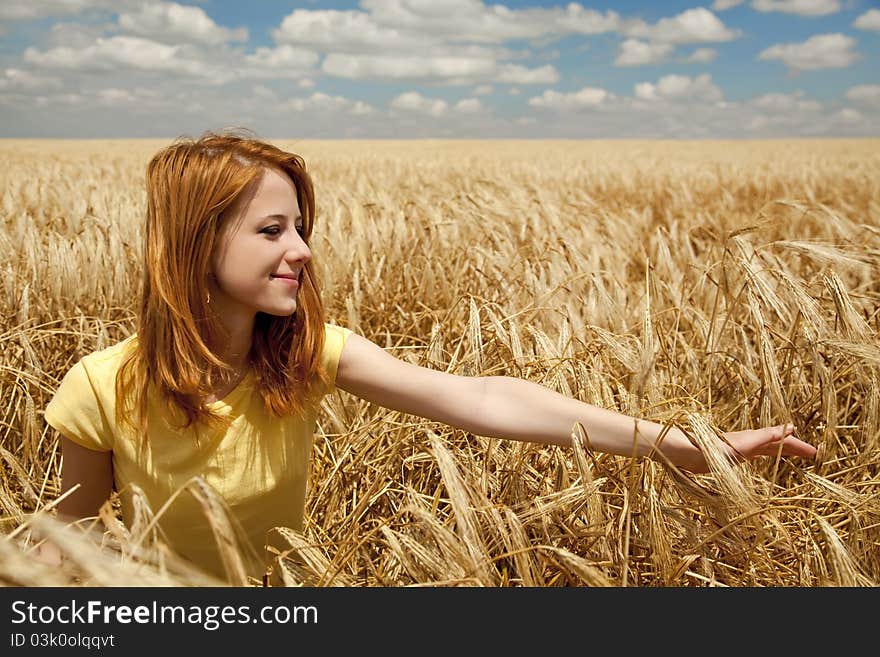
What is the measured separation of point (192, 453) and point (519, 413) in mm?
546

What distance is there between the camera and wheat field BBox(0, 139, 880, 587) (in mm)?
976

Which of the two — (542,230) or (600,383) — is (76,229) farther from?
(600,383)

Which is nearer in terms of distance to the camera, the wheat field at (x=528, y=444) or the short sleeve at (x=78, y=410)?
the wheat field at (x=528, y=444)

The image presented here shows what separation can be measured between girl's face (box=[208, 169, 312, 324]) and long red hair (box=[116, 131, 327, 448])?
19mm

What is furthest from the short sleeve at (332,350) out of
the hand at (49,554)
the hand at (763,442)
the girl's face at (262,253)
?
the hand at (763,442)

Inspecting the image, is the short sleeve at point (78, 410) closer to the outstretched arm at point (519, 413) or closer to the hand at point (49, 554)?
the hand at point (49, 554)

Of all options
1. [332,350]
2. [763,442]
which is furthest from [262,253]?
[763,442]

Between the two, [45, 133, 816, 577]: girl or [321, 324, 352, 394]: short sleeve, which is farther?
[321, 324, 352, 394]: short sleeve

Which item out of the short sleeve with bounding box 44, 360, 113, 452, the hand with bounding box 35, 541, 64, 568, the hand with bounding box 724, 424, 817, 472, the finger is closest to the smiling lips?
the short sleeve with bounding box 44, 360, 113, 452

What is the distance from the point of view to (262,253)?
1.14m

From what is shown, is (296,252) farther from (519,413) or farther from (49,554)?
(49,554)

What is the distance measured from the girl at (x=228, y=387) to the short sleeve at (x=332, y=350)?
0.02 metres

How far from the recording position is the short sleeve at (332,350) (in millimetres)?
1253

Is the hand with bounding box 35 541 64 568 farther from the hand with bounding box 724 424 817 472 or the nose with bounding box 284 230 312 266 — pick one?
the hand with bounding box 724 424 817 472
